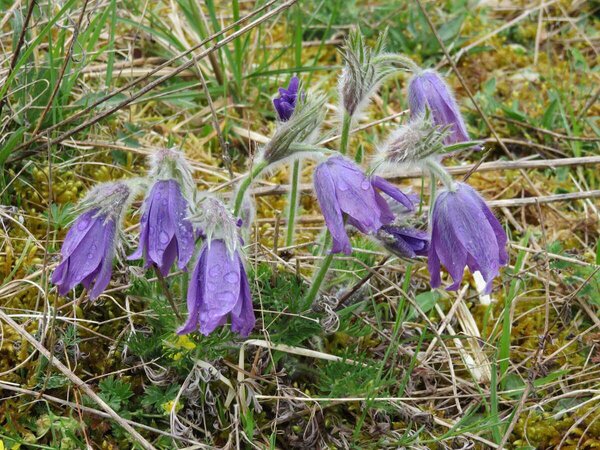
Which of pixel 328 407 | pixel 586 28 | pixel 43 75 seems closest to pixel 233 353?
pixel 328 407

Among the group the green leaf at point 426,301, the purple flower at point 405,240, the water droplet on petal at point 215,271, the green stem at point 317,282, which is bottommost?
the green leaf at point 426,301

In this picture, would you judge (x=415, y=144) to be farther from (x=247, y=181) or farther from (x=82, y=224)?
(x=82, y=224)

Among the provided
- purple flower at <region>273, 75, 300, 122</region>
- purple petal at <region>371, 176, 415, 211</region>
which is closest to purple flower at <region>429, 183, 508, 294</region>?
purple petal at <region>371, 176, 415, 211</region>

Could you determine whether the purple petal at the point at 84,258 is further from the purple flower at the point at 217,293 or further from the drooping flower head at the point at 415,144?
the drooping flower head at the point at 415,144

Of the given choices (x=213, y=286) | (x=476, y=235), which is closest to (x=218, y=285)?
(x=213, y=286)

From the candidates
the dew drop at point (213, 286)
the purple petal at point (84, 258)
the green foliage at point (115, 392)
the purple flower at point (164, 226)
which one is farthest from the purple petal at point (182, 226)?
the green foliage at point (115, 392)

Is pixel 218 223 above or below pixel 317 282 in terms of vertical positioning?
above
